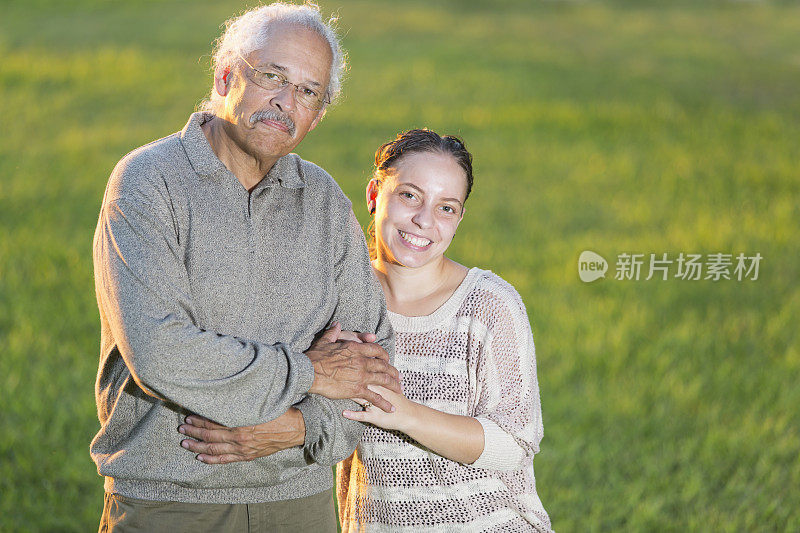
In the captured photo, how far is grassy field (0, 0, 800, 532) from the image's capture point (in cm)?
579

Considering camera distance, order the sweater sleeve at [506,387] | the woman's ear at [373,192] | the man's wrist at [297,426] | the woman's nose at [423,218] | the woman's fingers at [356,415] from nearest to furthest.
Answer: the man's wrist at [297,426], the woman's fingers at [356,415], the sweater sleeve at [506,387], the woman's nose at [423,218], the woman's ear at [373,192]

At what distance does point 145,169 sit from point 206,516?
0.98 m

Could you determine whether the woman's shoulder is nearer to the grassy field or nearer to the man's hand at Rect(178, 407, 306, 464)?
the man's hand at Rect(178, 407, 306, 464)

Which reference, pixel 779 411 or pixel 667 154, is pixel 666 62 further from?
pixel 779 411

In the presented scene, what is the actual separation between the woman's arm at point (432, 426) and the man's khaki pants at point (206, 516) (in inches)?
13.3

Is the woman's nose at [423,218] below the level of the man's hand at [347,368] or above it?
above

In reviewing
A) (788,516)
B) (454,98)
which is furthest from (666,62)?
(788,516)

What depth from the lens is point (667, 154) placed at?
1462 centimetres

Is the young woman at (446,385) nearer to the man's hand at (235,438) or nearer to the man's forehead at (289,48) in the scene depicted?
the man's hand at (235,438)

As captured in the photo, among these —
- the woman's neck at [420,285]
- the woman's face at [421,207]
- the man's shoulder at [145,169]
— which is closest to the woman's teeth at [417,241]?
the woman's face at [421,207]

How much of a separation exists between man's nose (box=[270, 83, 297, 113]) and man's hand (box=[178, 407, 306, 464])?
847mm

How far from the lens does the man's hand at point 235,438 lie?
99.7 inches

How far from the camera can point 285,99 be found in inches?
105

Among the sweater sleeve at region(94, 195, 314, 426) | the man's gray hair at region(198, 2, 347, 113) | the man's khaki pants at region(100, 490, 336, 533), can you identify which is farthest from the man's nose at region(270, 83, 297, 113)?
the man's khaki pants at region(100, 490, 336, 533)
